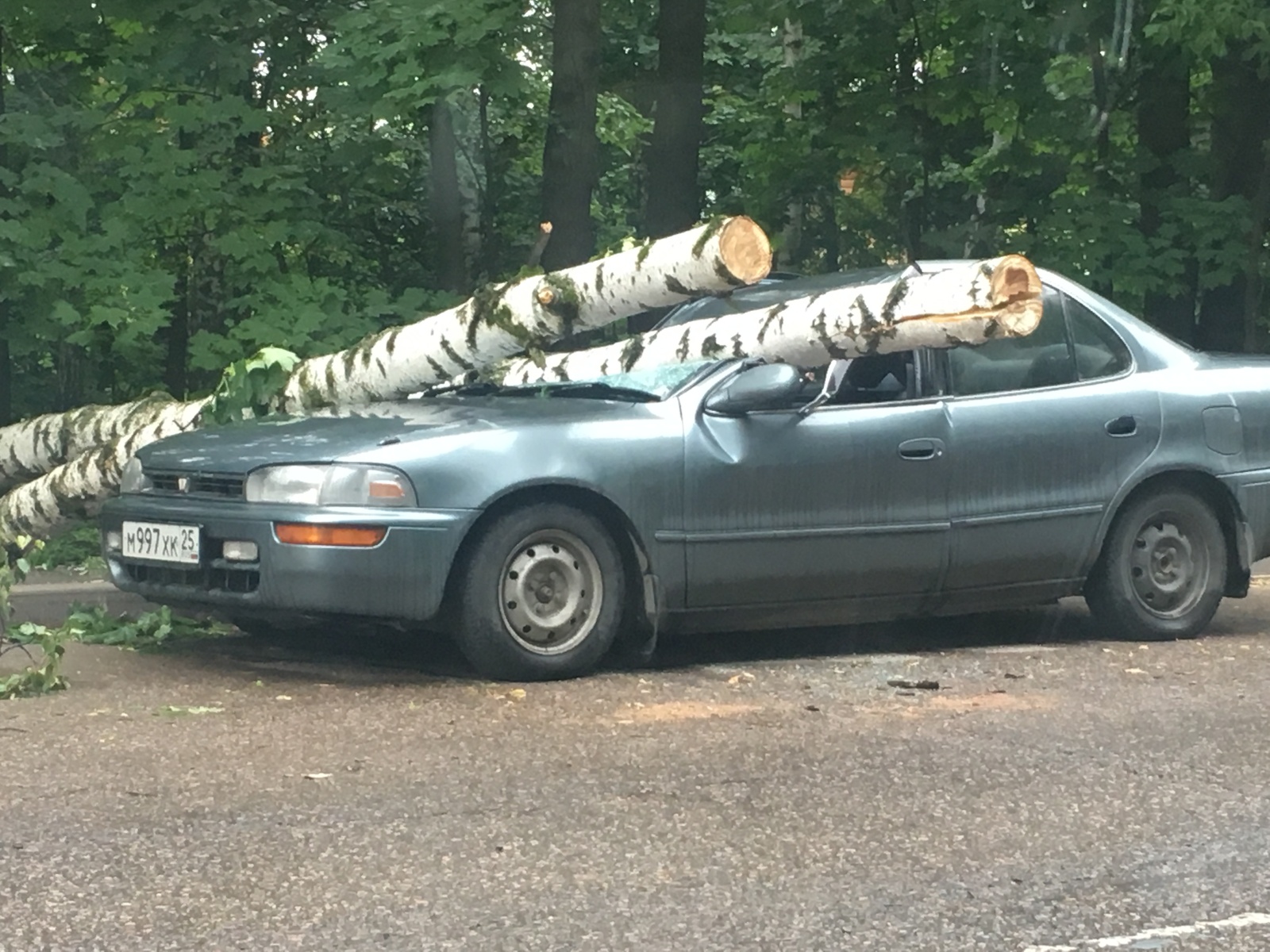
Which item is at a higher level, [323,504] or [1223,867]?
[323,504]

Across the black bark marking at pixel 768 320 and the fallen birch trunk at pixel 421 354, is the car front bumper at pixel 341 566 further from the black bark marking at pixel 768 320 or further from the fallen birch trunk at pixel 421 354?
the black bark marking at pixel 768 320

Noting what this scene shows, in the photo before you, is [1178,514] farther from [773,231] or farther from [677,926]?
[773,231]

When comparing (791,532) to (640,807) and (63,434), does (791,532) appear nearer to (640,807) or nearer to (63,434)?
(640,807)

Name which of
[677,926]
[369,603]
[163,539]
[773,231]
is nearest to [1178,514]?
[369,603]

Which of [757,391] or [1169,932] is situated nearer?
[1169,932]

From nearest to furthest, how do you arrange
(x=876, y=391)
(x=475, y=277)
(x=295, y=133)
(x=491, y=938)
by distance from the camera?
(x=491, y=938)
(x=876, y=391)
(x=295, y=133)
(x=475, y=277)

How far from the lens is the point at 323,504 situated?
651cm

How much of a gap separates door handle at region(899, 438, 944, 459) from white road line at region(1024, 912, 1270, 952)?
3.58 m

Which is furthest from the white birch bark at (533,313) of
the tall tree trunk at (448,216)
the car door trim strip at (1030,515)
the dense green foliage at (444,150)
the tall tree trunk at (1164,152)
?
the tall tree trunk at (1164,152)

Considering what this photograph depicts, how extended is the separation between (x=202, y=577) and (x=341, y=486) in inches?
26.2

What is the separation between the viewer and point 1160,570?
26.7 feet

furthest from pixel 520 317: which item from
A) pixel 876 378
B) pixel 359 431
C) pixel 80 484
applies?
pixel 80 484

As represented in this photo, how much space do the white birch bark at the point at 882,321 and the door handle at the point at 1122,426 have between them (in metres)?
A: 0.94

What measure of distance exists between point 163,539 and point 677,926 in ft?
11.8
